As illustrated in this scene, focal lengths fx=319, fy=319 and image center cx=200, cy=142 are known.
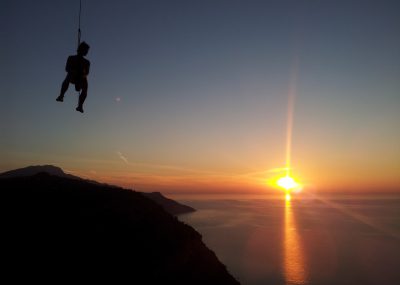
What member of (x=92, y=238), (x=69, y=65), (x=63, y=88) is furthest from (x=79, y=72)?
(x=92, y=238)

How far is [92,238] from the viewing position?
85.8 ft

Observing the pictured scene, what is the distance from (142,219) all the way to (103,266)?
34.7 ft

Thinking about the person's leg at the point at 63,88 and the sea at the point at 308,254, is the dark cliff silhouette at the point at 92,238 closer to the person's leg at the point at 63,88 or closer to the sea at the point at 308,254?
the person's leg at the point at 63,88

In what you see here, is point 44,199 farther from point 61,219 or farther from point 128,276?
point 128,276

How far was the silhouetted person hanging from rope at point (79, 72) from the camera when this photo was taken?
41.4 feet

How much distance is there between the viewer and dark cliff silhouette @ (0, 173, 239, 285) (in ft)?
68.9

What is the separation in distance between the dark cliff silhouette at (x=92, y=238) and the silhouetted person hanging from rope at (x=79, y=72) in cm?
1218

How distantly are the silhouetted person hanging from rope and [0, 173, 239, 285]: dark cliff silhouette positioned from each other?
1218 centimetres

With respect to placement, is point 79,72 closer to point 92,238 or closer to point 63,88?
point 63,88

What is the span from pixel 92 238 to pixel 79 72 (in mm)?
17586

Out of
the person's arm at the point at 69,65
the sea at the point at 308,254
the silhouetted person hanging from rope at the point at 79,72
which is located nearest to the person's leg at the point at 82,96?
the silhouetted person hanging from rope at the point at 79,72

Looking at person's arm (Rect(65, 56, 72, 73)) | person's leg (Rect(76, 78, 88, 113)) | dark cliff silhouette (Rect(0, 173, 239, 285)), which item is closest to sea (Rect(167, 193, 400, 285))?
dark cliff silhouette (Rect(0, 173, 239, 285))

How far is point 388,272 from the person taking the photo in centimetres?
9319

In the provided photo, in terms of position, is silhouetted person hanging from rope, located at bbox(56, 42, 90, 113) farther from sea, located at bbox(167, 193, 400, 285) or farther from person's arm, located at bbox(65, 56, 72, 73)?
sea, located at bbox(167, 193, 400, 285)
